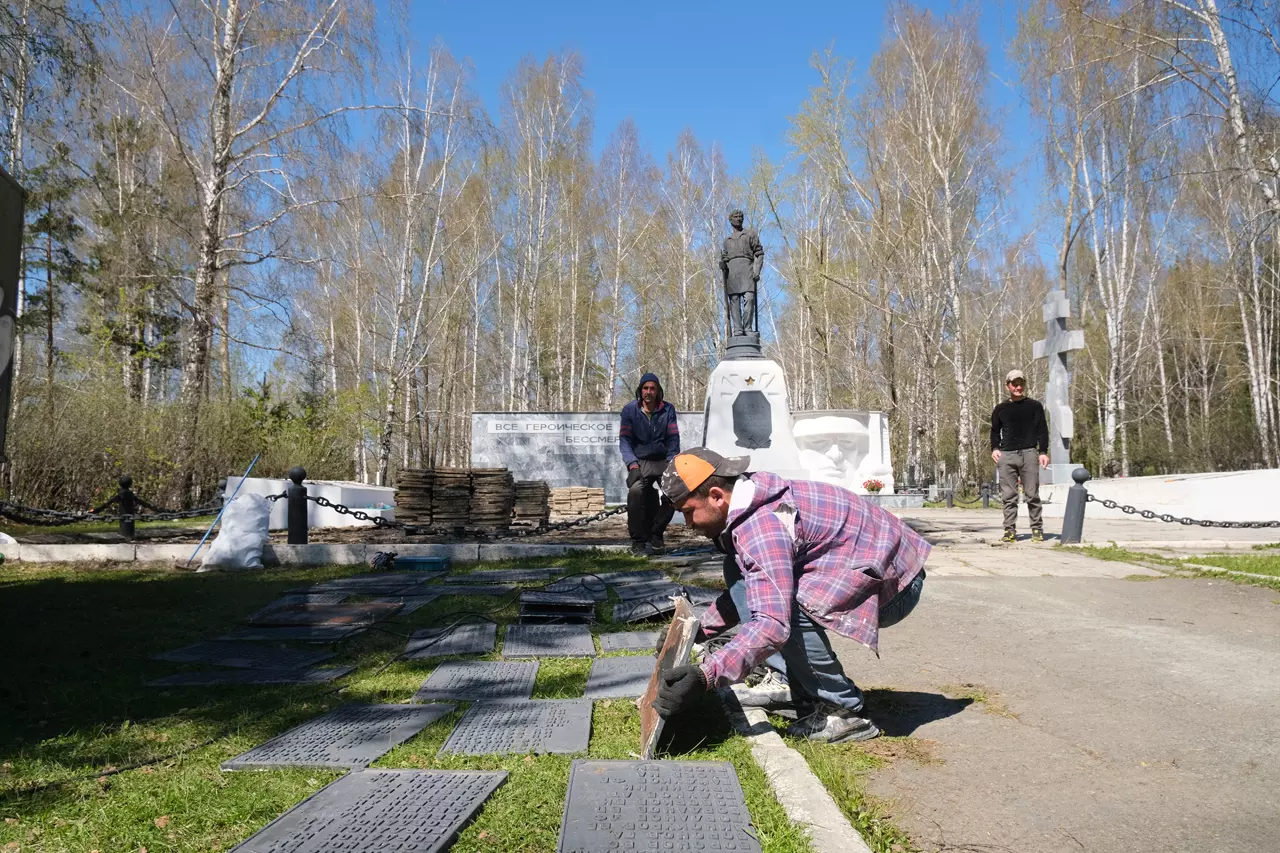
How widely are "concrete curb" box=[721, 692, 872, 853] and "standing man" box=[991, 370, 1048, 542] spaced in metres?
7.10

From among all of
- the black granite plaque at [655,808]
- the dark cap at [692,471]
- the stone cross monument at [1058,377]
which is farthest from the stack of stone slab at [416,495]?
the stone cross monument at [1058,377]

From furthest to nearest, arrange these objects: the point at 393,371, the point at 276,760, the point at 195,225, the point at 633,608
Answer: the point at 393,371, the point at 195,225, the point at 633,608, the point at 276,760

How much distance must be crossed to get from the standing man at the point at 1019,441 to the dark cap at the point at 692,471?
7056 millimetres

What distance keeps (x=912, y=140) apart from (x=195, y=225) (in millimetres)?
22077

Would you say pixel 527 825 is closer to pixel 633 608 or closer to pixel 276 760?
pixel 276 760

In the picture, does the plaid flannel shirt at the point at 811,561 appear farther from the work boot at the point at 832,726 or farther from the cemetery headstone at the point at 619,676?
the cemetery headstone at the point at 619,676

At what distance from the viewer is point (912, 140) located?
2752 centimetres

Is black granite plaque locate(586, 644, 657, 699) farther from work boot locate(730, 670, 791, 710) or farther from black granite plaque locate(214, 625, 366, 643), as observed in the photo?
black granite plaque locate(214, 625, 366, 643)

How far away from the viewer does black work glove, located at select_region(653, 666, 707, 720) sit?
257 centimetres

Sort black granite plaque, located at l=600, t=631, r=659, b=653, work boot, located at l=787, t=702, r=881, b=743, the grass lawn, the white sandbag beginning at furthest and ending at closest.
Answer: the white sandbag, black granite plaque, located at l=600, t=631, r=659, b=653, work boot, located at l=787, t=702, r=881, b=743, the grass lawn

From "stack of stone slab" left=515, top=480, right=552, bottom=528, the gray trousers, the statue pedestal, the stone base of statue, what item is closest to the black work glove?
the gray trousers

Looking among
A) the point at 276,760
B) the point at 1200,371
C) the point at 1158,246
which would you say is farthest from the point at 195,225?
the point at 1200,371

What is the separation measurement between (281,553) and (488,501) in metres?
3.77

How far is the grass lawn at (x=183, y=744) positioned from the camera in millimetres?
2197
